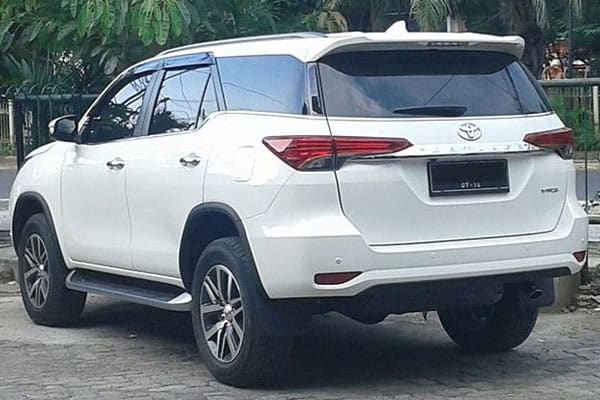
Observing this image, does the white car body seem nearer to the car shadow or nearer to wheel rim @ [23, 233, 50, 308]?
the car shadow

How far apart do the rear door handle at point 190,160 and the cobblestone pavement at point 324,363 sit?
3.99 feet

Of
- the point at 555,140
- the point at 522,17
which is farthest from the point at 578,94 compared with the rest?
the point at 522,17

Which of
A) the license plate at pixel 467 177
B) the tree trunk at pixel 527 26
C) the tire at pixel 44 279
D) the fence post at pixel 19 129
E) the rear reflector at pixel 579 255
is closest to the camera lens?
the license plate at pixel 467 177

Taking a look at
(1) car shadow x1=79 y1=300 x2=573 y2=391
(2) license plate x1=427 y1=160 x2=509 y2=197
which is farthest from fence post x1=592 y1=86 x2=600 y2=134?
(2) license plate x1=427 y1=160 x2=509 y2=197

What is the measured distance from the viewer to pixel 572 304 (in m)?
9.09

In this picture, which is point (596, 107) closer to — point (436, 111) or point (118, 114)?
point (436, 111)

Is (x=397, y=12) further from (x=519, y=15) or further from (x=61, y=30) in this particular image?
(x=61, y=30)

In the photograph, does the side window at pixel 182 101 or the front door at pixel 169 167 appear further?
the side window at pixel 182 101

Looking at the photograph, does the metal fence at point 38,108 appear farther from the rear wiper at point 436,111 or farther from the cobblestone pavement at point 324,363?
the rear wiper at point 436,111

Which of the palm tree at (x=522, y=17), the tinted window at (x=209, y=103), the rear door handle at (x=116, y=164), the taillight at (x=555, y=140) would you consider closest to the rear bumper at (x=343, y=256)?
the taillight at (x=555, y=140)

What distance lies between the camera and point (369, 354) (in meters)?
7.88

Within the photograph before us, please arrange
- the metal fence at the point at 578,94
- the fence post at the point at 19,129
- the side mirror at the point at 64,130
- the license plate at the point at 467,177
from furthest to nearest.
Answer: the fence post at the point at 19,129, the metal fence at the point at 578,94, the side mirror at the point at 64,130, the license plate at the point at 467,177

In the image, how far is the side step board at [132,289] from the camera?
7.37 m

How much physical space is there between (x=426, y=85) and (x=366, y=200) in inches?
31.4
